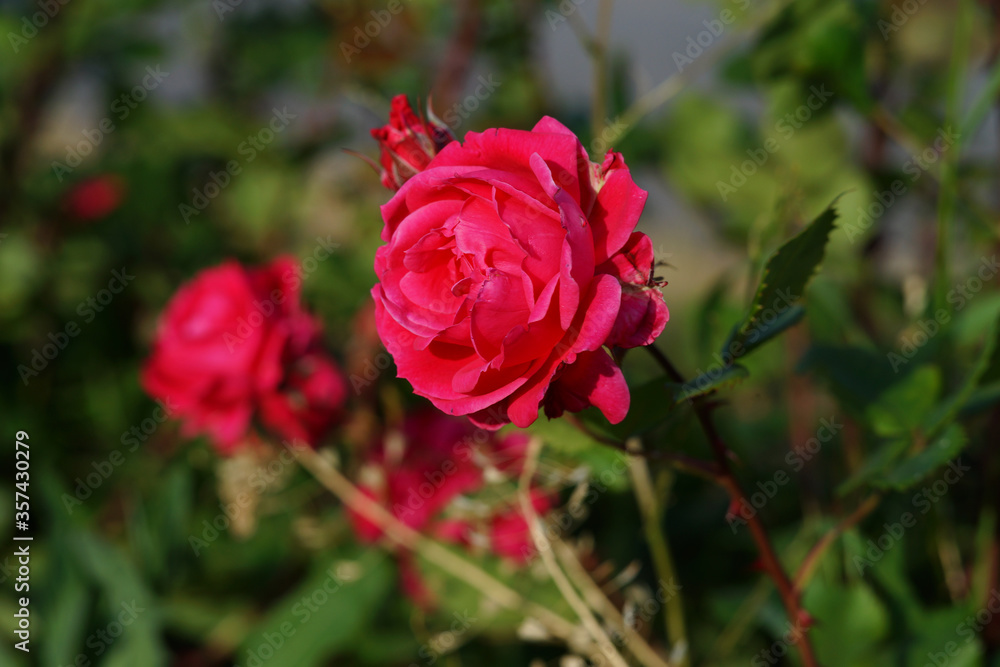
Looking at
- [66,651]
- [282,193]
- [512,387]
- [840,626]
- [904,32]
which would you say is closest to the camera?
[512,387]

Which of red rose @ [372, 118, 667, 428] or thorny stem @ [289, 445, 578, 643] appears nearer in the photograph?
red rose @ [372, 118, 667, 428]

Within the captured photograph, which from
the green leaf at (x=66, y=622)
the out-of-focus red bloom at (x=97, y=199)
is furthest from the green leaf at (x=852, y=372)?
the out-of-focus red bloom at (x=97, y=199)

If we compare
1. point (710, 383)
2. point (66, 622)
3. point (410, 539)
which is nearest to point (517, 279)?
point (710, 383)

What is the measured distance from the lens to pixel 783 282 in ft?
1.34

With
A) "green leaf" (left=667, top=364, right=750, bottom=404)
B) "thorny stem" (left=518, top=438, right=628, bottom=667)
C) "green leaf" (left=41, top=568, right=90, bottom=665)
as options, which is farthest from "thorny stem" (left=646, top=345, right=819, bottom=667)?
"green leaf" (left=41, top=568, right=90, bottom=665)

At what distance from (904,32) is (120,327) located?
125 cm

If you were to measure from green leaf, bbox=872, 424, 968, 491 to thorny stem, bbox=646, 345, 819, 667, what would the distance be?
3.2 inches

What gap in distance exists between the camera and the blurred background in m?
0.67

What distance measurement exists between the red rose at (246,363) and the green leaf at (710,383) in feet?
1.68

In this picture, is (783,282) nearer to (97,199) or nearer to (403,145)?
(403,145)

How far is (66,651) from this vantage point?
2.66 feet

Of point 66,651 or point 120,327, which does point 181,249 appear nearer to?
point 120,327

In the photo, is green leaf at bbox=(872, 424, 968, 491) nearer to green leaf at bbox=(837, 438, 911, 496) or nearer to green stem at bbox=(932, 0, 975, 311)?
green leaf at bbox=(837, 438, 911, 496)

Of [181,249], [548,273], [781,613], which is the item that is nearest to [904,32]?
[781,613]
